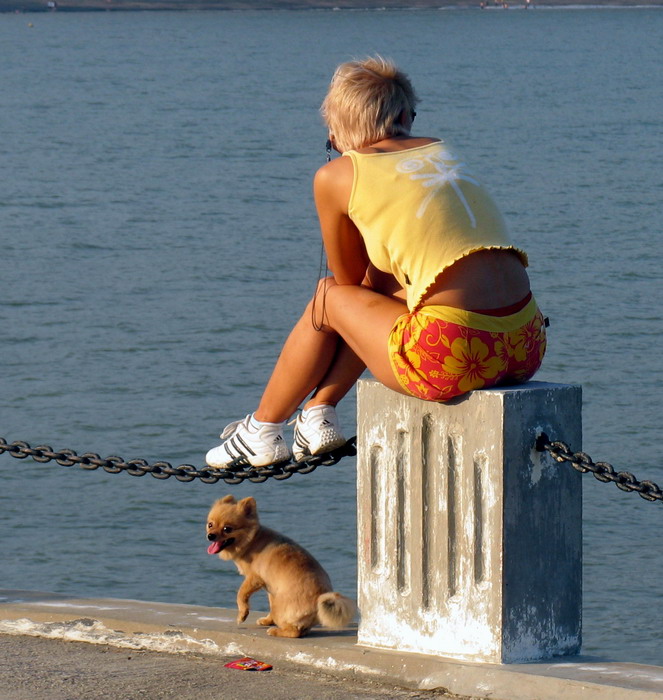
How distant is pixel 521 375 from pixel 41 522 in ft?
27.3

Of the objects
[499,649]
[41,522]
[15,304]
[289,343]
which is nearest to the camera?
[499,649]

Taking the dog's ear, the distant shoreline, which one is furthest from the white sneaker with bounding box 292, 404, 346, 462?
the distant shoreline

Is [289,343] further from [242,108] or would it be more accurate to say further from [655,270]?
[242,108]

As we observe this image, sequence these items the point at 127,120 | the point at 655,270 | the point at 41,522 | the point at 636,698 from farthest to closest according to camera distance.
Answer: the point at 127,120, the point at 655,270, the point at 41,522, the point at 636,698

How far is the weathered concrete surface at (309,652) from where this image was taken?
3.69 meters

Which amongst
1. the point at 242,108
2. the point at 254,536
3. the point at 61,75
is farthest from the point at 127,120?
the point at 254,536

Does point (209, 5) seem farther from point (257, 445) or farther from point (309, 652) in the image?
point (309, 652)

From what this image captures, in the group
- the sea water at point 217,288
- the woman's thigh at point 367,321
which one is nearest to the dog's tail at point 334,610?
the woman's thigh at point 367,321

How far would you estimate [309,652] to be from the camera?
161 inches

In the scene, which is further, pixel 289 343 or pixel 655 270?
pixel 655 270

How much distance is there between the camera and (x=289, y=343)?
4.32 metres

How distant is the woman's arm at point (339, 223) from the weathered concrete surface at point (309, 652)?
1104mm

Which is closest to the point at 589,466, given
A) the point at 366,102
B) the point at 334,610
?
the point at 334,610

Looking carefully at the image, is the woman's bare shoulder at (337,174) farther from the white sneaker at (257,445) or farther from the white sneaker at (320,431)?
the white sneaker at (257,445)
